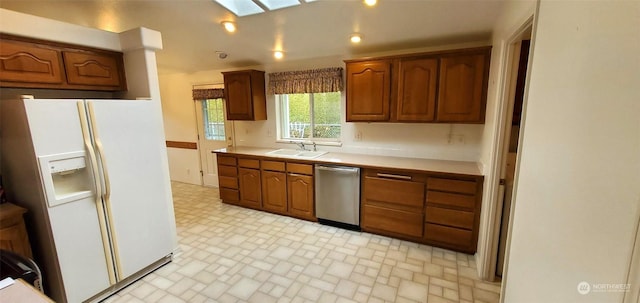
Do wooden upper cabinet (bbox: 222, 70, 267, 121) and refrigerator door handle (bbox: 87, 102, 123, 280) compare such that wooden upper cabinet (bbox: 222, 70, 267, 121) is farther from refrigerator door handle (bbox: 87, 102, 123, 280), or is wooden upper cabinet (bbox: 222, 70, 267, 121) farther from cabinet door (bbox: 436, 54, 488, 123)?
cabinet door (bbox: 436, 54, 488, 123)

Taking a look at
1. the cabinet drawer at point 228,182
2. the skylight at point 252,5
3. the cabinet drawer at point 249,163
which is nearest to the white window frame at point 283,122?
the cabinet drawer at point 249,163

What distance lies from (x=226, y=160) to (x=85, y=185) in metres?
→ 1.95

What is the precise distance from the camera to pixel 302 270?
2.36m

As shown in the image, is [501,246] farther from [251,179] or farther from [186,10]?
[186,10]

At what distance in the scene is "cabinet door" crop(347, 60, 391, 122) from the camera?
2887mm

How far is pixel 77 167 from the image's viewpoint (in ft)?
6.02

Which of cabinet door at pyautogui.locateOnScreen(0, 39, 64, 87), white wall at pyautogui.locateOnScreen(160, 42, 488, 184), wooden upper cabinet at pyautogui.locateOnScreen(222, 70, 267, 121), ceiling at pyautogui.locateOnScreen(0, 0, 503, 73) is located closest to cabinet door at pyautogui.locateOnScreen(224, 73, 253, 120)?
wooden upper cabinet at pyautogui.locateOnScreen(222, 70, 267, 121)

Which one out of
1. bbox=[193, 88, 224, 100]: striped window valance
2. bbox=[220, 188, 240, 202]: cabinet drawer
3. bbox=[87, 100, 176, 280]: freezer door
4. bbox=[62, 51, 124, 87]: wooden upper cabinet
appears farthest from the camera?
bbox=[193, 88, 224, 100]: striped window valance

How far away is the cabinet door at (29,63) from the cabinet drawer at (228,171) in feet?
6.86

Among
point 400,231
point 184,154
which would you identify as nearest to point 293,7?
point 400,231

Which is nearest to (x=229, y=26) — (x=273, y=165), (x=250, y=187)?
(x=273, y=165)

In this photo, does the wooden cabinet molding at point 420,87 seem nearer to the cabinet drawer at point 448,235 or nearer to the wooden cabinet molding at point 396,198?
the wooden cabinet molding at point 396,198

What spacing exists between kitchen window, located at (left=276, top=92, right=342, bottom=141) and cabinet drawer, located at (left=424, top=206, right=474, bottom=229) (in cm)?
161

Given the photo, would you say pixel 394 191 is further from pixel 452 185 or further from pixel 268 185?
pixel 268 185
